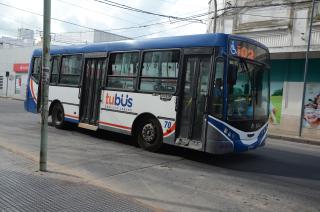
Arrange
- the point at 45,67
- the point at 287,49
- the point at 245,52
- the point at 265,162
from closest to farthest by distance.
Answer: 1. the point at 45,67
2. the point at 245,52
3. the point at 265,162
4. the point at 287,49

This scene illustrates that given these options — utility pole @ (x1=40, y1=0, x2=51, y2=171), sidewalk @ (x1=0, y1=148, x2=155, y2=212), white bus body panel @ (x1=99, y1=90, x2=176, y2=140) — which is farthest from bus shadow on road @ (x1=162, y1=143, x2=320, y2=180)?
utility pole @ (x1=40, y1=0, x2=51, y2=171)

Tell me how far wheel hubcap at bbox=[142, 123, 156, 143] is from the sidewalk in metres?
3.11

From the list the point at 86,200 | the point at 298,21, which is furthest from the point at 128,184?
the point at 298,21

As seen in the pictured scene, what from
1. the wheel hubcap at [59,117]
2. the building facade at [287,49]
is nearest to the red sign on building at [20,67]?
the building facade at [287,49]

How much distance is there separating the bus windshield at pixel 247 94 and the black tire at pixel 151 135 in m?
1.97

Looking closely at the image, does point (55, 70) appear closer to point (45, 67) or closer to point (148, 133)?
point (148, 133)

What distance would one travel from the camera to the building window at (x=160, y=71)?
881 centimetres

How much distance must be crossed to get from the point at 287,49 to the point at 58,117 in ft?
38.3

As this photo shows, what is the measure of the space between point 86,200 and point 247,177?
3.49 m

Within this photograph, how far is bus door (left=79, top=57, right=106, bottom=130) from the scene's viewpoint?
1092cm

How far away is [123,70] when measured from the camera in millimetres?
10234

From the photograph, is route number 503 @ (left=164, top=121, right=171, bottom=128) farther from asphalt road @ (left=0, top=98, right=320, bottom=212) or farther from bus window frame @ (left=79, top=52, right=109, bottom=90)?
bus window frame @ (left=79, top=52, right=109, bottom=90)

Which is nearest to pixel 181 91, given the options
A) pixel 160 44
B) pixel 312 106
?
pixel 160 44

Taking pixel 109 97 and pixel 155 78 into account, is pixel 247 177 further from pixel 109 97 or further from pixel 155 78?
pixel 109 97
